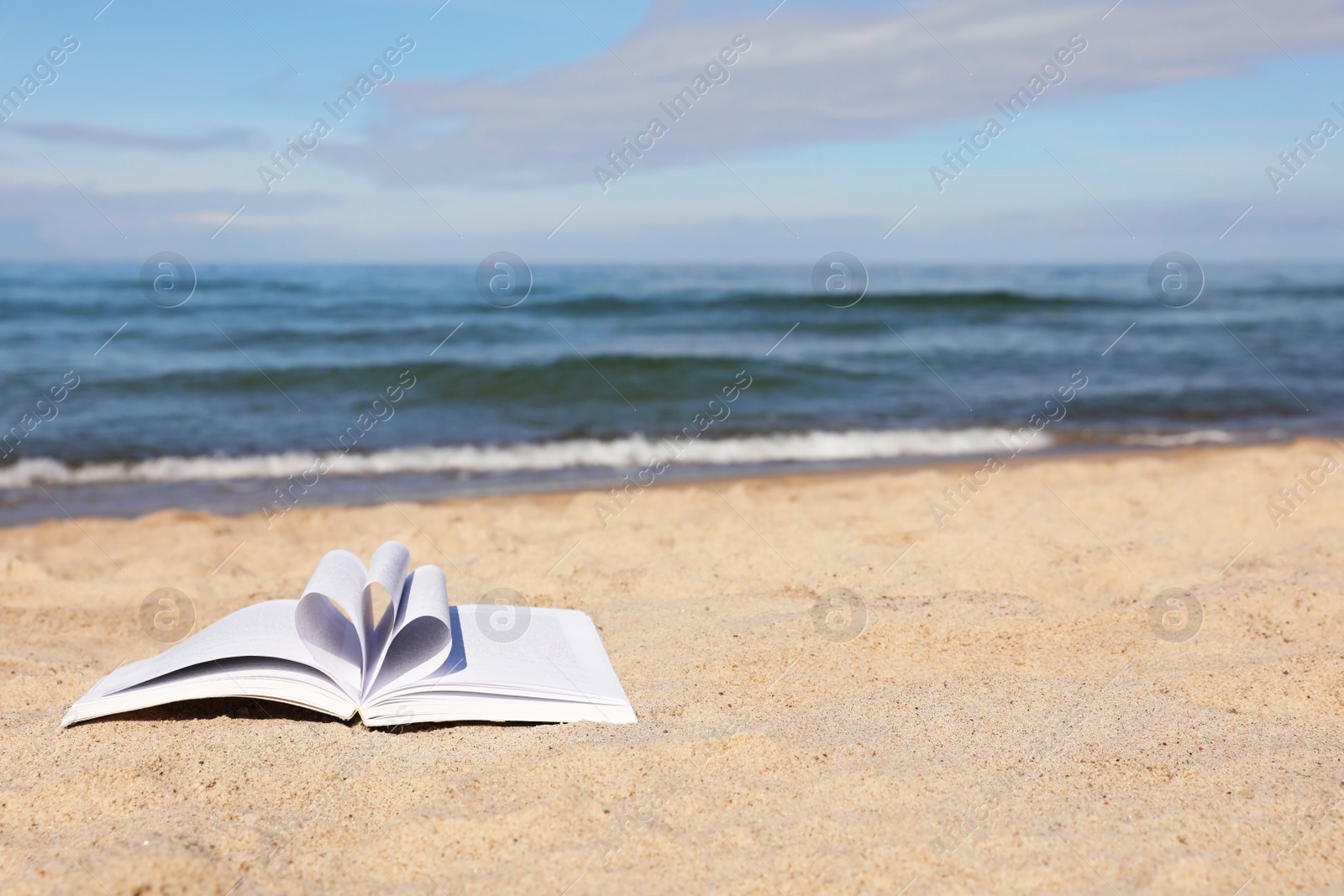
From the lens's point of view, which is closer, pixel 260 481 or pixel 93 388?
pixel 260 481

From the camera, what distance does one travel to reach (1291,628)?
3260 mm

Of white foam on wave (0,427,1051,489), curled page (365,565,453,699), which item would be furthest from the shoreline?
curled page (365,565,453,699)

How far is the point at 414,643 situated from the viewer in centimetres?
268

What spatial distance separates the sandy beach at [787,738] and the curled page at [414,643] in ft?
0.52

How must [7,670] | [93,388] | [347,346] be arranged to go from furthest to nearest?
1. [347,346]
2. [93,388]
3. [7,670]

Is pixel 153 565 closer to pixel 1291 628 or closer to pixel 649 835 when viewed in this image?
pixel 649 835

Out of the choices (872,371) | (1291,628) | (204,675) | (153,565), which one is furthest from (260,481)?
(872,371)

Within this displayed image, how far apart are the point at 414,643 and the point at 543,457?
5.84 metres

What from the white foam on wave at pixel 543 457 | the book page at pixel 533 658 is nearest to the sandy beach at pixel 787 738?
the book page at pixel 533 658

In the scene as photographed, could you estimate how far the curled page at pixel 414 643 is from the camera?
8.56 feet

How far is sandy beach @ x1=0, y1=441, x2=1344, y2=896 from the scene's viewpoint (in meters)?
1.93

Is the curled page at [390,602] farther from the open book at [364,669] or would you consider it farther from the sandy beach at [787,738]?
the sandy beach at [787,738]

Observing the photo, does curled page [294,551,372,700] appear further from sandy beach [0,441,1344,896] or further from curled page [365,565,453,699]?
sandy beach [0,441,1344,896]

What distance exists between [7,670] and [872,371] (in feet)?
37.1
